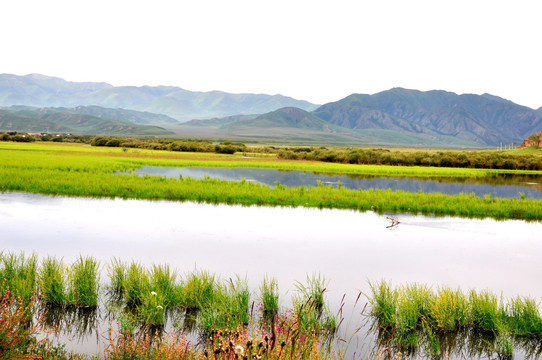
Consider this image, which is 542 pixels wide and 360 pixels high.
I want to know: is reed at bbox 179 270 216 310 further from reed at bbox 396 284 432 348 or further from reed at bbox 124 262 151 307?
reed at bbox 396 284 432 348

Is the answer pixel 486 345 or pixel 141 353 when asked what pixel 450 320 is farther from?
pixel 141 353

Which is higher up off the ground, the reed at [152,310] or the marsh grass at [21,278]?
the marsh grass at [21,278]

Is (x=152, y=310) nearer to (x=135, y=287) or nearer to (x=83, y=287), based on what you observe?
(x=135, y=287)

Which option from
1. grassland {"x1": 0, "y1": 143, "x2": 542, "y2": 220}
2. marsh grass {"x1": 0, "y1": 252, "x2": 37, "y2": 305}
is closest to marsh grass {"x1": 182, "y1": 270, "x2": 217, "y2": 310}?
marsh grass {"x1": 0, "y1": 252, "x2": 37, "y2": 305}

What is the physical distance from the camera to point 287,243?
18969mm

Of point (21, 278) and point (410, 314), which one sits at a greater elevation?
point (21, 278)

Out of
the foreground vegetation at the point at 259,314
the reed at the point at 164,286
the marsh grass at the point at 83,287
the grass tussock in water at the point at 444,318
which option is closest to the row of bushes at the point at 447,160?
the grass tussock in water at the point at 444,318

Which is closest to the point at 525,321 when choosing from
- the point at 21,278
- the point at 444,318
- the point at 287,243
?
the point at 444,318

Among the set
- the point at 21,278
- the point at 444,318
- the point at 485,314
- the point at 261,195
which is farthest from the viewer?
the point at 261,195

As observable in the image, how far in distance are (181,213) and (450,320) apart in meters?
18.4

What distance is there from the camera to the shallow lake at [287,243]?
14250 mm

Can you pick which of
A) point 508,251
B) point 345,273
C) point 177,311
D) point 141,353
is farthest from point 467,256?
point 141,353

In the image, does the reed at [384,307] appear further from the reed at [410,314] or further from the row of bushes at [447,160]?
the row of bushes at [447,160]

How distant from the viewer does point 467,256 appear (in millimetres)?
17750
